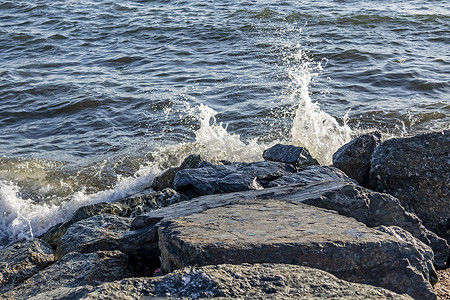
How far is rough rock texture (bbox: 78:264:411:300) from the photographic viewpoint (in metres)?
2.41

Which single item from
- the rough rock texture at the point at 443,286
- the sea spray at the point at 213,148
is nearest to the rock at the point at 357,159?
the rough rock texture at the point at 443,286

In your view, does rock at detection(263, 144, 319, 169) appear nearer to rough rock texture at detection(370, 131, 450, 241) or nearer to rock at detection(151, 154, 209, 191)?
rock at detection(151, 154, 209, 191)

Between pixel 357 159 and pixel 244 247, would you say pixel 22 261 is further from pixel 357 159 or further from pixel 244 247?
pixel 357 159

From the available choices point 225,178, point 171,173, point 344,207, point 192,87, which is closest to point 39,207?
point 171,173

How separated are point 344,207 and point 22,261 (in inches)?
99.2

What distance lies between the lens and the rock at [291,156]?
6.11 metres

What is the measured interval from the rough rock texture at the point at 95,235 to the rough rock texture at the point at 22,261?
132 millimetres

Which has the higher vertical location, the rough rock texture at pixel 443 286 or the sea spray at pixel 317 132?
the rough rock texture at pixel 443 286

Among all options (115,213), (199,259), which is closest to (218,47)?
(115,213)

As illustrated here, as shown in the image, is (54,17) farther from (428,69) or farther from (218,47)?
(428,69)

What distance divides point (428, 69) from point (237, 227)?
8279 millimetres

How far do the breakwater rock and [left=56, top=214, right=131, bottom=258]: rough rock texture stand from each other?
1 centimetres

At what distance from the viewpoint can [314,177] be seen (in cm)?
480

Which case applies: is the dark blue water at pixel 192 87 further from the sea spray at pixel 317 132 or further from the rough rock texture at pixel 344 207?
the rough rock texture at pixel 344 207
